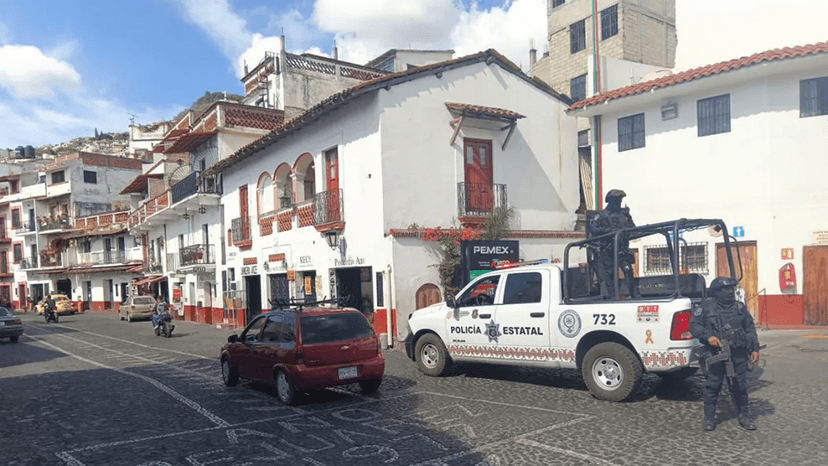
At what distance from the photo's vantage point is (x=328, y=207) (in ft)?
59.0

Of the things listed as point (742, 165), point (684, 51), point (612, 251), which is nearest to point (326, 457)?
point (612, 251)

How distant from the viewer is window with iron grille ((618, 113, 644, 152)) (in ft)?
58.1

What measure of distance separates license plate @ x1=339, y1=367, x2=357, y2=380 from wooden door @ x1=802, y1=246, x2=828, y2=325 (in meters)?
11.7

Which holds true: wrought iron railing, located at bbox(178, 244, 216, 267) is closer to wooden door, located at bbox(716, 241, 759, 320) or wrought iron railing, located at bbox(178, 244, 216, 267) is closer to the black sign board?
the black sign board

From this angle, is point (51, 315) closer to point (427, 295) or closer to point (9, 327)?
point (9, 327)

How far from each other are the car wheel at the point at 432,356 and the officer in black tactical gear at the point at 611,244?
315 cm

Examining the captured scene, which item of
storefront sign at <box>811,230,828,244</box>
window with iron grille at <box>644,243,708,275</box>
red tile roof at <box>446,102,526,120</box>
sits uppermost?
red tile roof at <box>446,102,526,120</box>

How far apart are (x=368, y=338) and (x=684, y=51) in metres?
18.8

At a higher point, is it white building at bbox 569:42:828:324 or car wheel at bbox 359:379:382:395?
white building at bbox 569:42:828:324

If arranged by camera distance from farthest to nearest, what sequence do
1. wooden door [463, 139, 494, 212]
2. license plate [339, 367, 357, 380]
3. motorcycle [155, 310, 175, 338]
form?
1. motorcycle [155, 310, 175, 338]
2. wooden door [463, 139, 494, 212]
3. license plate [339, 367, 357, 380]

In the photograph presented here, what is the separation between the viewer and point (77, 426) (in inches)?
327

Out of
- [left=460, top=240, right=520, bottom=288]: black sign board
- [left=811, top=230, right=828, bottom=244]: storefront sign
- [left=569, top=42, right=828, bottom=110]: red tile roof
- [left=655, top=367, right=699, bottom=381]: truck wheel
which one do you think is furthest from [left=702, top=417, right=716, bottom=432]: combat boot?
[left=569, top=42, right=828, bottom=110]: red tile roof

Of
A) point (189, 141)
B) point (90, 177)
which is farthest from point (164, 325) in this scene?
point (90, 177)

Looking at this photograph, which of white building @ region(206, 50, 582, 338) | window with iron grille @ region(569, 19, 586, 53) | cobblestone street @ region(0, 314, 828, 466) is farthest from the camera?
window with iron grille @ region(569, 19, 586, 53)
